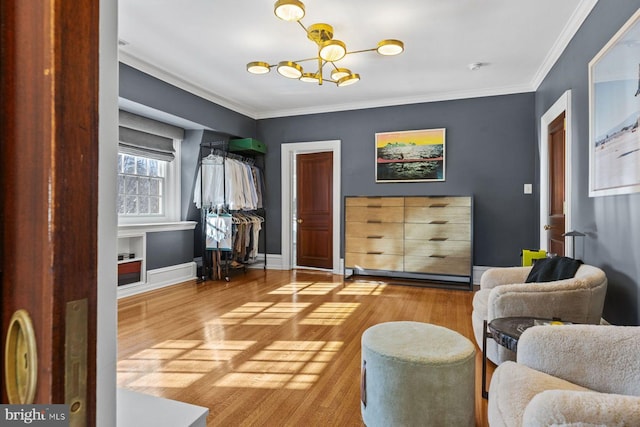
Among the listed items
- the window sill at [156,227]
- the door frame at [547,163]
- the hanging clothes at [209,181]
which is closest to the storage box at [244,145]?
the hanging clothes at [209,181]

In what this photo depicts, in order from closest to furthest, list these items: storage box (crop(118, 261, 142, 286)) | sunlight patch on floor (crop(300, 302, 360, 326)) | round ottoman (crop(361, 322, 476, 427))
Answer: round ottoman (crop(361, 322, 476, 427)) < sunlight patch on floor (crop(300, 302, 360, 326)) < storage box (crop(118, 261, 142, 286))

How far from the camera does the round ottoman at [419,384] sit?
1.50 meters

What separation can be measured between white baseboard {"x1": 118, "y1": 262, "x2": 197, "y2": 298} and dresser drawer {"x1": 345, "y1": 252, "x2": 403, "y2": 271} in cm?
228

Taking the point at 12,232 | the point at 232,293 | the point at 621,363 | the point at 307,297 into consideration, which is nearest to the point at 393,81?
the point at 307,297

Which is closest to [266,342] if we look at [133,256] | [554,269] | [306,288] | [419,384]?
[419,384]

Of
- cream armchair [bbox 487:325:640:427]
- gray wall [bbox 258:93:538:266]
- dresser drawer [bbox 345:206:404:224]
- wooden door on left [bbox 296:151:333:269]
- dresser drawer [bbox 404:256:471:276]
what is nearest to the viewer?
cream armchair [bbox 487:325:640:427]

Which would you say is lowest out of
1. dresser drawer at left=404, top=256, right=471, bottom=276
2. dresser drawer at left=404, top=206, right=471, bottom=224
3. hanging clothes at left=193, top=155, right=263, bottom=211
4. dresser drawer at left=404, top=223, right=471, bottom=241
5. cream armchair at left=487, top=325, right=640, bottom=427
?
dresser drawer at left=404, top=256, right=471, bottom=276

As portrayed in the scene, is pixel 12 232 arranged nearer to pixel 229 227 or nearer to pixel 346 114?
pixel 229 227

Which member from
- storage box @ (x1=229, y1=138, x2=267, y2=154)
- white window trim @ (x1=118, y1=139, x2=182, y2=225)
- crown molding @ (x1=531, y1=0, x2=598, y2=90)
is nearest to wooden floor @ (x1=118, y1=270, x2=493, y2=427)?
white window trim @ (x1=118, y1=139, x2=182, y2=225)

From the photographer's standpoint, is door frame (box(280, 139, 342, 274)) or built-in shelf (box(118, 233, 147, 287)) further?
door frame (box(280, 139, 342, 274))

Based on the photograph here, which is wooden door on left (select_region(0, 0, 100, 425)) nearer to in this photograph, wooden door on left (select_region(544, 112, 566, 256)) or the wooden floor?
the wooden floor

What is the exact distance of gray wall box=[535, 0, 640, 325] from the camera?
1.98 meters

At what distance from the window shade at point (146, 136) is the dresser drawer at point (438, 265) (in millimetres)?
3575

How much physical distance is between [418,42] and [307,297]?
116 inches
